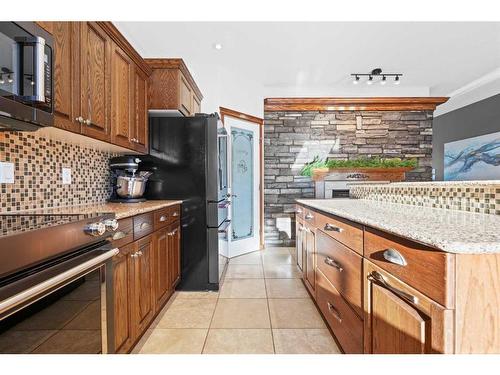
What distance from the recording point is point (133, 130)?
7.04 feet

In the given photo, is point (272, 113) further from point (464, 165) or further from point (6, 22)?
point (464, 165)

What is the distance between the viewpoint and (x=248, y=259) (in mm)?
3590

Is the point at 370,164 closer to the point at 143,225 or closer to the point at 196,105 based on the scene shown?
the point at 196,105

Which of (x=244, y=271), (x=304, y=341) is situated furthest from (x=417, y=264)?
(x=244, y=271)

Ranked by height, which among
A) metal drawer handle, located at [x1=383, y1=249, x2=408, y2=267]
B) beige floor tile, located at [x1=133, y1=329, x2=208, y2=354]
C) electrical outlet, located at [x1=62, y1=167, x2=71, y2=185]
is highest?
electrical outlet, located at [x1=62, y1=167, x2=71, y2=185]

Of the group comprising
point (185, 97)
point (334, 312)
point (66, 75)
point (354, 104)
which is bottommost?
point (334, 312)

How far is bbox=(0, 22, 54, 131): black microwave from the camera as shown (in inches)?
40.7

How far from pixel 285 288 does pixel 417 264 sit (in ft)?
6.31

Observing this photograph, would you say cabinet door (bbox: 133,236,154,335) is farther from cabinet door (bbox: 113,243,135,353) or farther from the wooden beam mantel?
the wooden beam mantel

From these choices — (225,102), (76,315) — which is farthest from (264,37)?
(76,315)

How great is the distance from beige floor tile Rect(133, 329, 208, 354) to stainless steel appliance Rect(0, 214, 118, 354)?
0.48 meters

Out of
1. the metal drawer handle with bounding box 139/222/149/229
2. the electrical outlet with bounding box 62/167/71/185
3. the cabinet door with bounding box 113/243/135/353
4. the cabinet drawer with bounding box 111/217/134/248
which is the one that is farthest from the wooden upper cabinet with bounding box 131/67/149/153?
the cabinet door with bounding box 113/243/135/353
